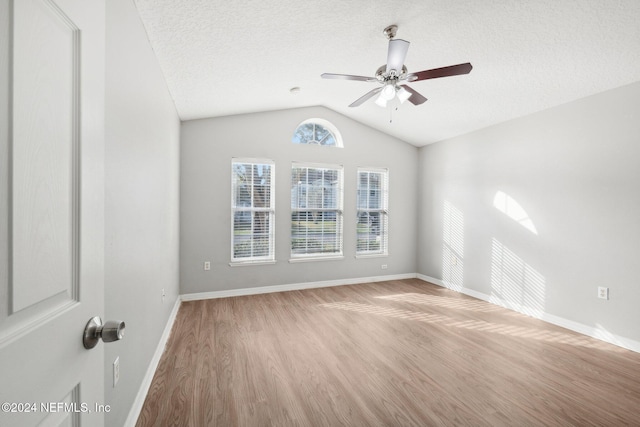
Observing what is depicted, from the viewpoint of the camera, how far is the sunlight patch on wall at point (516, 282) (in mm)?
3391

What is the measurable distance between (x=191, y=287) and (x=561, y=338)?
4.40 meters

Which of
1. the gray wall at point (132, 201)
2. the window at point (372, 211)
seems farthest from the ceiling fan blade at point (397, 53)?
the window at point (372, 211)

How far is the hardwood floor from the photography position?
5.81 feet

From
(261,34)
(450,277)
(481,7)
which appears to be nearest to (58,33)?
(261,34)

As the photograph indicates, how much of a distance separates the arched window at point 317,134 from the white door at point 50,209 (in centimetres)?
385

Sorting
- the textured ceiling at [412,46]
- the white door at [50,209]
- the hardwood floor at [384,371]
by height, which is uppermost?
the textured ceiling at [412,46]

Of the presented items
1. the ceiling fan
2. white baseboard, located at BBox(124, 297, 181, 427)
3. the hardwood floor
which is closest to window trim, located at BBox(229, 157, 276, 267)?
the hardwood floor

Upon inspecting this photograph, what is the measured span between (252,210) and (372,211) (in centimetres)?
209

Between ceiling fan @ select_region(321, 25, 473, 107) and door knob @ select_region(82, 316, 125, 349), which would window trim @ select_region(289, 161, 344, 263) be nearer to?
ceiling fan @ select_region(321, 25, 473, 107)

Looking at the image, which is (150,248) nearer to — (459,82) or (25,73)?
(25,73)

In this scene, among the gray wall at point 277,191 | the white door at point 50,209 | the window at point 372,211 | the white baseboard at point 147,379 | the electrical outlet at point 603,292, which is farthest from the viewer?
the window at point 372,211

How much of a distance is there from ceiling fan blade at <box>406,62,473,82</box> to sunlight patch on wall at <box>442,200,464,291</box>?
2.81 metres

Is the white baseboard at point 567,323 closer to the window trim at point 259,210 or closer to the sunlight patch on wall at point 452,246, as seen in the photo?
the sunlight patch on wall at point 452,246

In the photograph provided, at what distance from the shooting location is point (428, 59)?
9.12 ft
